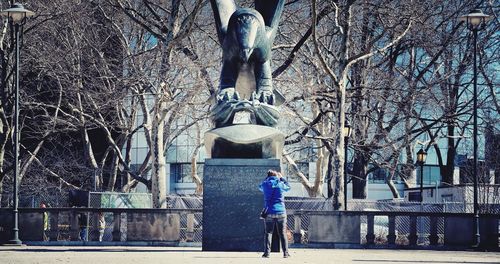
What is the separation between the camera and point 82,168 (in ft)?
204

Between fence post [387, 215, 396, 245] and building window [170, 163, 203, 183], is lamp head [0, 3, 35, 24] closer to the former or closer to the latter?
fence post [387, 215, 396, 245]

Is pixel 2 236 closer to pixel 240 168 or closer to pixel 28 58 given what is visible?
pixel 240 168

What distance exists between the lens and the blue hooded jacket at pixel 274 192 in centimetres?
2394

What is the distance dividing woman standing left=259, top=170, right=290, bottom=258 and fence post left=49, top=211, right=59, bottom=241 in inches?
444

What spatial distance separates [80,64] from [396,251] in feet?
78.3

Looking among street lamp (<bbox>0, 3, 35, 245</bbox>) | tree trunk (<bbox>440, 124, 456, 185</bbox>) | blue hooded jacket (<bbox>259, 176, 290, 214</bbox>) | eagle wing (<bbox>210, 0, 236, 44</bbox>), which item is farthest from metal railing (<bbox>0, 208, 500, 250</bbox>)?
tree trunk (<bbox>440, 124, 456, 185</bbox>)

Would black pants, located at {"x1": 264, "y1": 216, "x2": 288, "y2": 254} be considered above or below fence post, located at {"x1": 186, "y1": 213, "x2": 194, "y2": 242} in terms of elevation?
above

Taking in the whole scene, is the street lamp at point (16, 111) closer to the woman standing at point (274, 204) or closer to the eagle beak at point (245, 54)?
the eagle beak at point (245, 54)

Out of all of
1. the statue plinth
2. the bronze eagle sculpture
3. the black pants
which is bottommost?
the black pants

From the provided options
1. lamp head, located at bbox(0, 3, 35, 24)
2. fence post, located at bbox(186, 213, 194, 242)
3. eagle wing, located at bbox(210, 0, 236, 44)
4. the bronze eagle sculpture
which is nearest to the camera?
the bronze eagle sculpture

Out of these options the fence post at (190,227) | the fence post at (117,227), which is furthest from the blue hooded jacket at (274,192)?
the fence post at (117,227)

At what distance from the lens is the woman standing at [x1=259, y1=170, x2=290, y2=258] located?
23938 millimetres

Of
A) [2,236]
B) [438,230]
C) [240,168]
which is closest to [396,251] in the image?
[438,230]

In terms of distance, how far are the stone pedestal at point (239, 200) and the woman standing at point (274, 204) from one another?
154 cm
